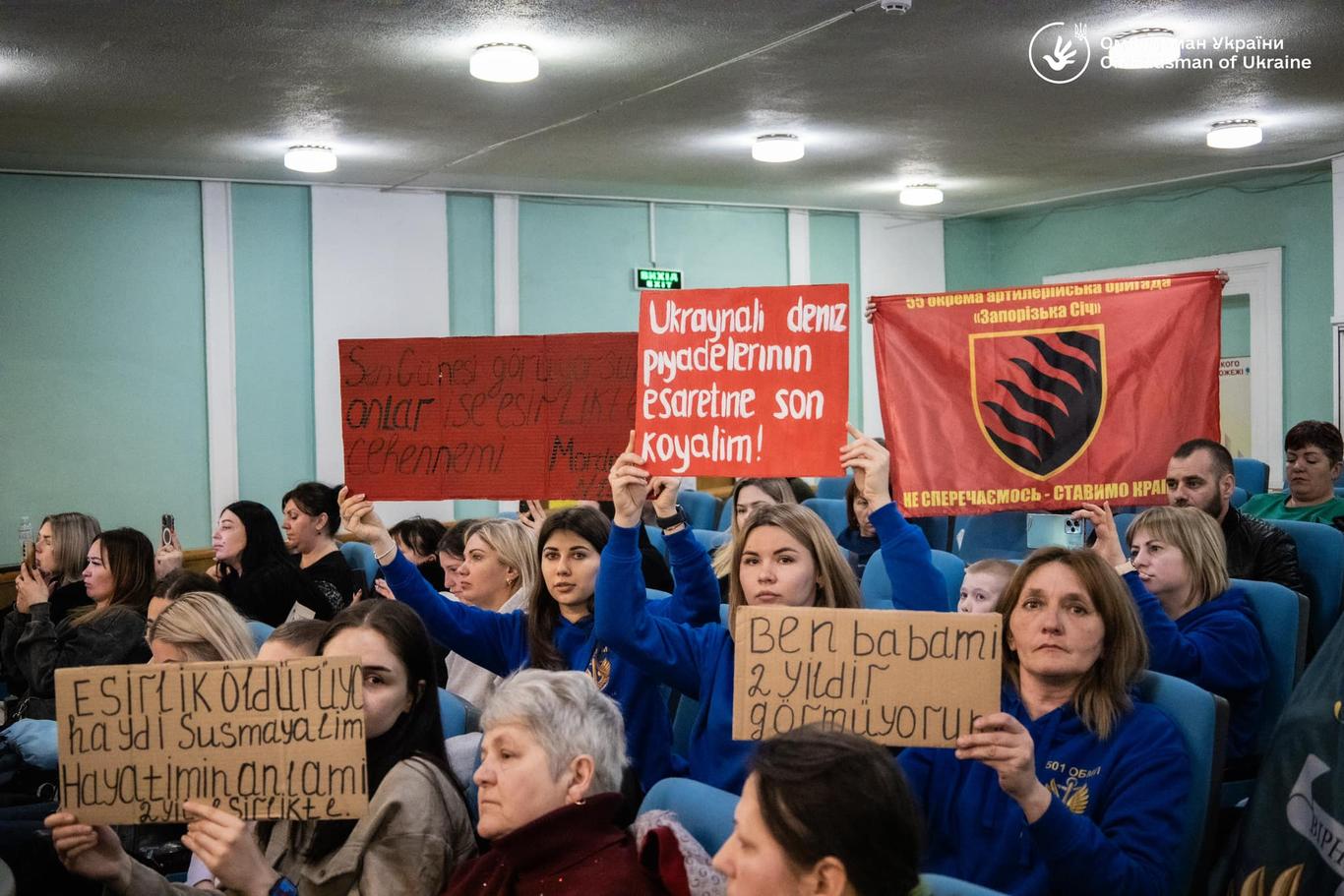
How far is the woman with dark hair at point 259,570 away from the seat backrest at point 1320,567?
3597 mm

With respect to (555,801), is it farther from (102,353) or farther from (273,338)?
(273,338)

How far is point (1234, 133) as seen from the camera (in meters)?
7.76

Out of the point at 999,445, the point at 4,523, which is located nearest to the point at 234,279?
the point at 4,523

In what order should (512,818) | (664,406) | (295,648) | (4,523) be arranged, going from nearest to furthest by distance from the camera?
(512,818) → (295,648) → (664,406) → (4,523)

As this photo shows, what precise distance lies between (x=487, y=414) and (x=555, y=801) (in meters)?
1.80

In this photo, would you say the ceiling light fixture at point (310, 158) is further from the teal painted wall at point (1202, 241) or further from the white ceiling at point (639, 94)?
the teal painted wall at point (1202, 241)

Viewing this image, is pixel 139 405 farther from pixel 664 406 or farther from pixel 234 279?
pixel 664 406

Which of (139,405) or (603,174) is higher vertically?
(603,174)

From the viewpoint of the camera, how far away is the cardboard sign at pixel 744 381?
10.3 feet

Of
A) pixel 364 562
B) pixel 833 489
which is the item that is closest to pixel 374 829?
pixel 364 562

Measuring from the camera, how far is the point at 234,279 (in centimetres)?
896

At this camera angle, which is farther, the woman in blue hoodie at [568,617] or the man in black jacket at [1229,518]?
the man in black jacket at [1229,518]

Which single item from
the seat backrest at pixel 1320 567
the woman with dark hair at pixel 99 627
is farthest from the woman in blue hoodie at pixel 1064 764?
the woman with dark hair at pixel 99 627

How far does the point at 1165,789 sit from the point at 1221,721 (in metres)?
0.26
